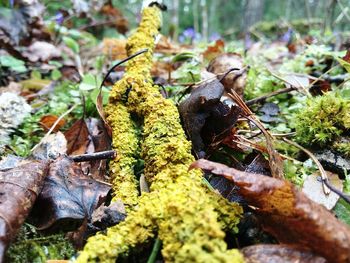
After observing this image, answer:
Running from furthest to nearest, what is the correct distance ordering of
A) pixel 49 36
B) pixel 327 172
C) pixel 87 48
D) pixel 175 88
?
pixel 87 48, pixel 49 36, pixel 175 88, pixel 327 172

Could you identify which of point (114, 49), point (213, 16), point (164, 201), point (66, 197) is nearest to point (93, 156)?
point (66, 197)

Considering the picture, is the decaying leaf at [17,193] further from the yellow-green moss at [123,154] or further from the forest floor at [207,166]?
the yellow-green moss at [123,154]

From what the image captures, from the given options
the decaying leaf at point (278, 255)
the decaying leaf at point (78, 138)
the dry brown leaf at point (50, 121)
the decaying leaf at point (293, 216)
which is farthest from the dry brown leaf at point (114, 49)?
the decaying leaf at point (278, 255)

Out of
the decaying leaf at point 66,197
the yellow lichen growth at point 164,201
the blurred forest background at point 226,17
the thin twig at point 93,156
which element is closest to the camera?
the yellow lichen growth at point 164,201

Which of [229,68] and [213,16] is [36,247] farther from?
[213,16]

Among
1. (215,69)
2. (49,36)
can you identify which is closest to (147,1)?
(215,69)

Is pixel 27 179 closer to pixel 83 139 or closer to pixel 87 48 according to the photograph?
pixel 83 139

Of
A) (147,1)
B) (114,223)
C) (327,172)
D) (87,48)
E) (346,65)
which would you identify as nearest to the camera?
(114,223)

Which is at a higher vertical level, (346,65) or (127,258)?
(346,65)
